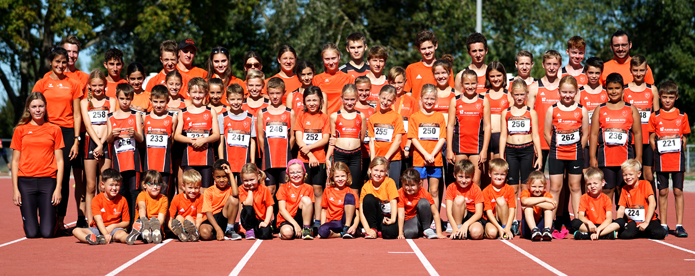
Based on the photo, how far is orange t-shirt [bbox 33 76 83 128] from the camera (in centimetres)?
806

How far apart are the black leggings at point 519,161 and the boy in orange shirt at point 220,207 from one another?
2.89m

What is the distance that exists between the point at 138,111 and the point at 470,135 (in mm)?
3566

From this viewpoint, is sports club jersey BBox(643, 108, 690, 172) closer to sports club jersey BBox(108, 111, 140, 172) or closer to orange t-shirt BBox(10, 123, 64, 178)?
sports club jersey BBox(108, 111, 140, 172)

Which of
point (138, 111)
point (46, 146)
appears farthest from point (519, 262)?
point (46, 146)

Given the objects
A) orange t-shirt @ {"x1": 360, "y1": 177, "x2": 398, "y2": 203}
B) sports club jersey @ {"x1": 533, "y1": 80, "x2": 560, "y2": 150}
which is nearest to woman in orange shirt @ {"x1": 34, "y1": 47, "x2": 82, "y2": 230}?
orange t-shirt @ {"x1": 360, "y1": 177, "x2": 398, "y2": 203}

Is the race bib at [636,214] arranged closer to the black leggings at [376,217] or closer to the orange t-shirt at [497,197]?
the orange t-shirt at [497,197]

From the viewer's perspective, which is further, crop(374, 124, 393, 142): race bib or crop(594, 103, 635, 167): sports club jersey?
crop(374, 124, 393, 142): race bib

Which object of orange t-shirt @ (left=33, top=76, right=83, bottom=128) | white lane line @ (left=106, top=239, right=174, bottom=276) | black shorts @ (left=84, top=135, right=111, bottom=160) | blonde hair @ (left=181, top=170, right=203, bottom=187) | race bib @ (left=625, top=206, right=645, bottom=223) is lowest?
white lane line @ (left=106, top=239, right=174, bottom=276)

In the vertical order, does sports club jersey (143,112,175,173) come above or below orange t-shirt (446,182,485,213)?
above

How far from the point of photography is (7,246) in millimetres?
7035

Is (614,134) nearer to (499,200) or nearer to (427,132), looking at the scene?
(499,200)

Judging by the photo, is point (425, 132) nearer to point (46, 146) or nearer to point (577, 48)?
point (577, 48)

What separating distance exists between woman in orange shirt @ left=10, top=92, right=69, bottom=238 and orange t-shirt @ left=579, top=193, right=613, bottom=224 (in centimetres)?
540

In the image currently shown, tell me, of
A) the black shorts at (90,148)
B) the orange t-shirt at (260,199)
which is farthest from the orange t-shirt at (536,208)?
the black shorts at (90,148)
